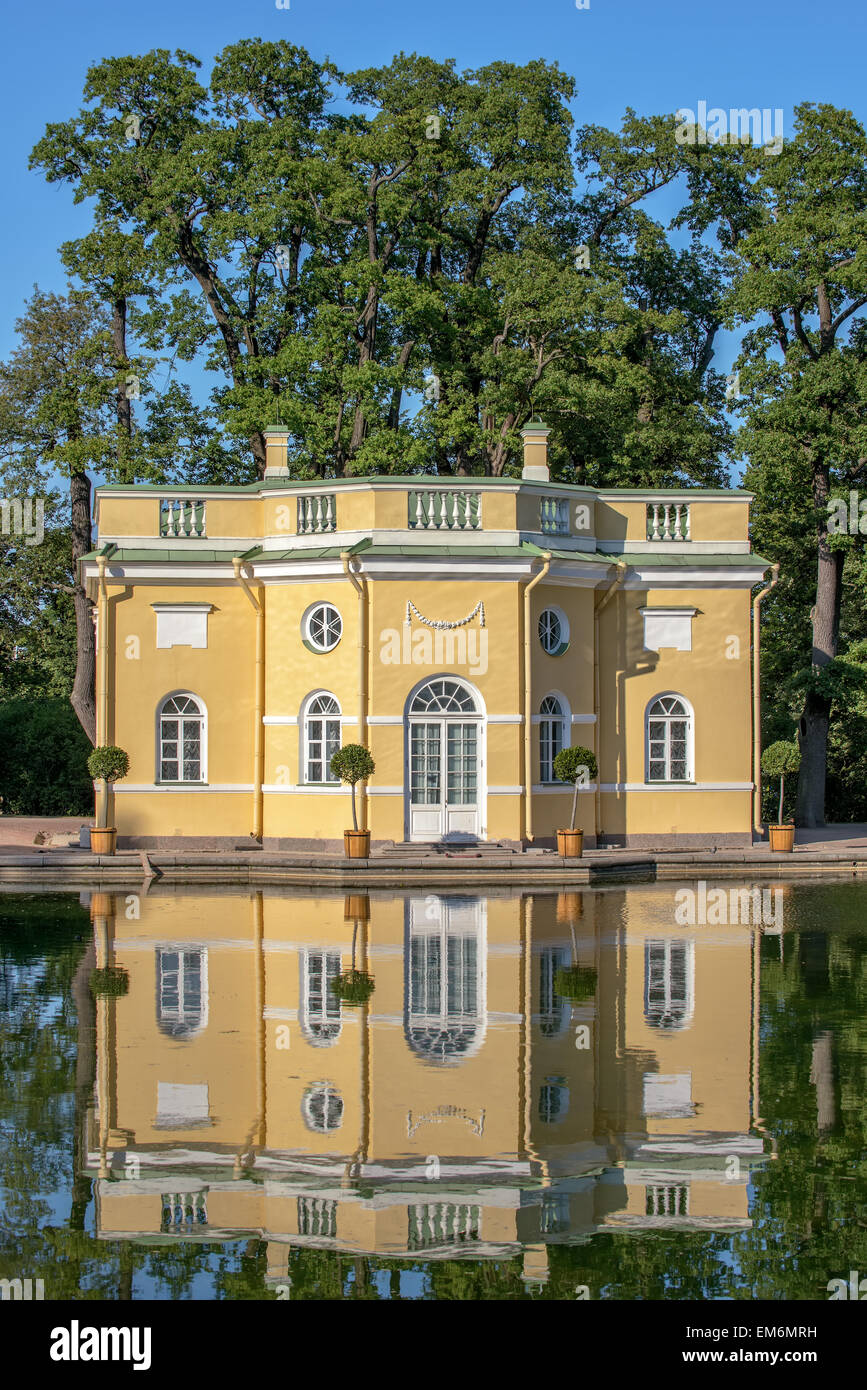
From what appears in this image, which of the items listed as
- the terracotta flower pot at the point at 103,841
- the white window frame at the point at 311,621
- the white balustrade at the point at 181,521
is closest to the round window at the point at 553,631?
the white window frame at the point at 311,621

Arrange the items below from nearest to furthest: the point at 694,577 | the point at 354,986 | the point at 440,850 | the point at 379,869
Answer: the point at 354,986 < the point at 379,869 < the point at 440,850 < the point at 694,577

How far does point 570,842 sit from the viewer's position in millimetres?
24516

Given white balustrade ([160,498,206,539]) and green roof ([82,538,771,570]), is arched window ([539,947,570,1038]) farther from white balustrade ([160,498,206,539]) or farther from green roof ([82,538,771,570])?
white balustrade ([160,498,206,539])

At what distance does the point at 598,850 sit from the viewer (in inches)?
1019

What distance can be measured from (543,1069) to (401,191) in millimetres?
28730

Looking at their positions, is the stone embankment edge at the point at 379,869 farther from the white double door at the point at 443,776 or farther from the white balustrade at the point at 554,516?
the white balustrade at the point at 554,516

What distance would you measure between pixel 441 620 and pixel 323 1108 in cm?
1590

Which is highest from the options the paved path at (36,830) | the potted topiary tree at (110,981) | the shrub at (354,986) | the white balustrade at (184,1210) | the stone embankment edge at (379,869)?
the paved path at (36,830)

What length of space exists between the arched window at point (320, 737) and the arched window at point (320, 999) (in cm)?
966

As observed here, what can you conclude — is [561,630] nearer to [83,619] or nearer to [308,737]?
[308,737]

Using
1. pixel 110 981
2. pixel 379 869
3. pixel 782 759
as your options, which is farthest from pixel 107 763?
pixel 110 981

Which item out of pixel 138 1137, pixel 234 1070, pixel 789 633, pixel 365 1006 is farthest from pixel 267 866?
pixel 789 633

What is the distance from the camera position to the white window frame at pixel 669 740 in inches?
1076

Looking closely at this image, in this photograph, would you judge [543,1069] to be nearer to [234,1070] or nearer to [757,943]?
[234,1070]
